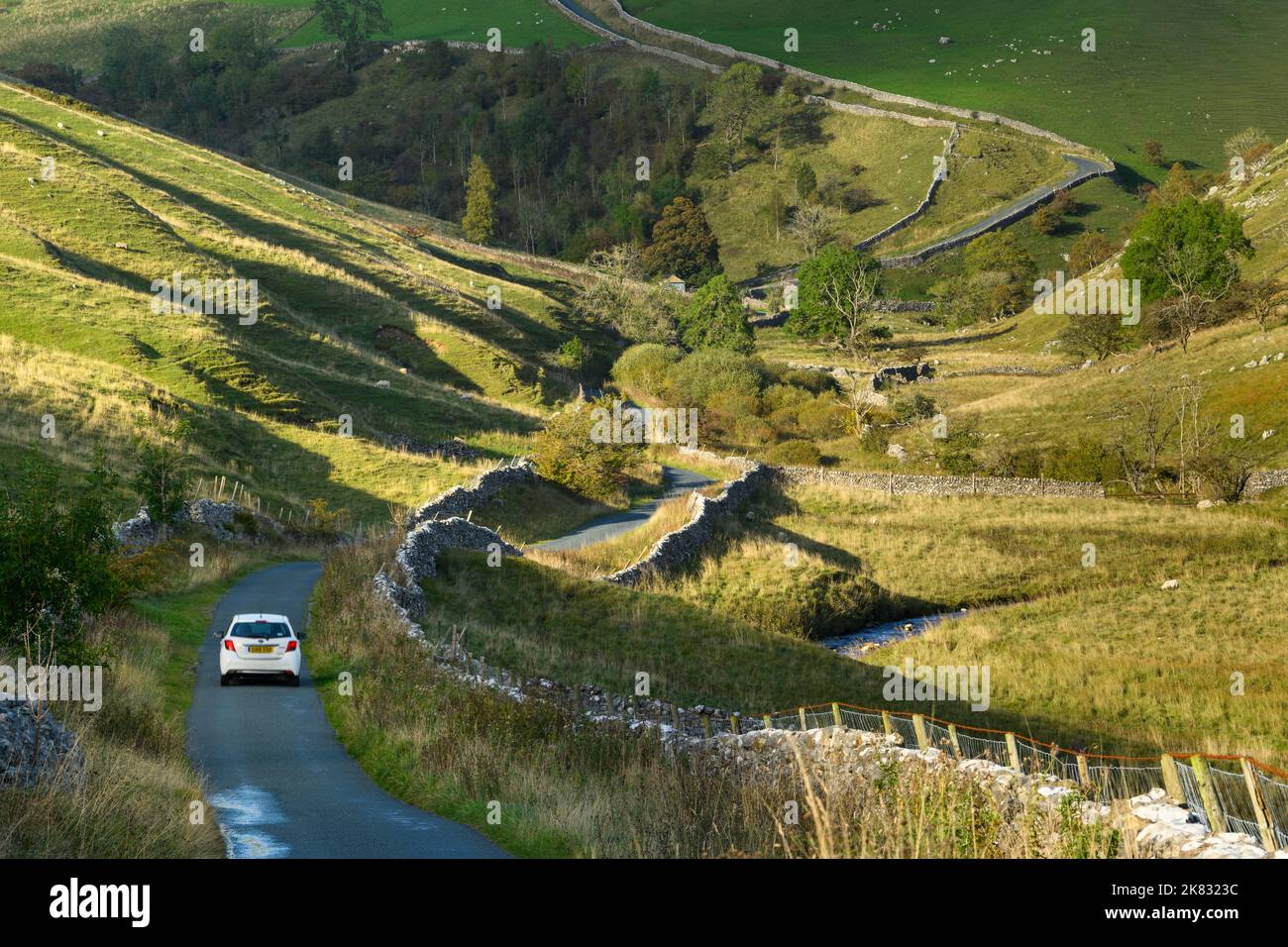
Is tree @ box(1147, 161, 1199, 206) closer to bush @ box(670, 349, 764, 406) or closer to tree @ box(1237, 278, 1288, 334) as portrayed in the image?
tree @ box(1237, 278, 1288, 334)

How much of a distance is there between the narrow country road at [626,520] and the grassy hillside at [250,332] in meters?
6.94

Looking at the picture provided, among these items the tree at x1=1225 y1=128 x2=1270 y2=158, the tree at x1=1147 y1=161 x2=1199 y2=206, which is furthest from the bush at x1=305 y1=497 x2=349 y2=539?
the tree at x1=1225 y1=128 x2=1270 y2=158

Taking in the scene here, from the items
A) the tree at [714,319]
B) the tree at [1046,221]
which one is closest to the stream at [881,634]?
the tree at [714,319]

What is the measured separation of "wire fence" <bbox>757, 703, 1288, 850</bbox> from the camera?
11094 millimetres

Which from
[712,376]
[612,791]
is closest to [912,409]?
[712,376]

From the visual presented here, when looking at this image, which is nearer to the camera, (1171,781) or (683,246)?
(1171,781)

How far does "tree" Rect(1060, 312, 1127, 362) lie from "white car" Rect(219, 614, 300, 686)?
3216 inches

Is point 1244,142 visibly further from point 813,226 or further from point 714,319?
point 714,319

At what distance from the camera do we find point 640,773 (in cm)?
1477

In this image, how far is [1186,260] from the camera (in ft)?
294

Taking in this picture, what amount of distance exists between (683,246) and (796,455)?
87.9 m

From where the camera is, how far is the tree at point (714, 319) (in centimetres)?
10875
